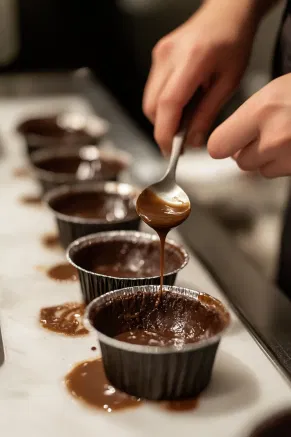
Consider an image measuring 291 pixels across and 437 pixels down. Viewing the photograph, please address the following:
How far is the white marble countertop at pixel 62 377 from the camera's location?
111 cm

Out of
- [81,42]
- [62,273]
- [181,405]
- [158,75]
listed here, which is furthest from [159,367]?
[81,42]

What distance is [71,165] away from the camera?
2268 mm

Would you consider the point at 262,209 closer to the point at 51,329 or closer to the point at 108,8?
the point at 108,8

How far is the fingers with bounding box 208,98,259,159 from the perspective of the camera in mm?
1309

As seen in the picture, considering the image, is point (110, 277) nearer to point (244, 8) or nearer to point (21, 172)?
point (244, 8)

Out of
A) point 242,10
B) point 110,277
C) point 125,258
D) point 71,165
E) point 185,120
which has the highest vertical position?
point 242,10

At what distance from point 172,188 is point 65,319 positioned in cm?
40

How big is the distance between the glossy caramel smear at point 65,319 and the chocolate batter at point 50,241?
1.15 feet

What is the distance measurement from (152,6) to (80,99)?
893 millimetres

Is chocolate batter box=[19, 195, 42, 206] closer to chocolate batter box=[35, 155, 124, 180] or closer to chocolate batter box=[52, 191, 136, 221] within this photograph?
chocolate batter box=[35, 155, 124, 180]

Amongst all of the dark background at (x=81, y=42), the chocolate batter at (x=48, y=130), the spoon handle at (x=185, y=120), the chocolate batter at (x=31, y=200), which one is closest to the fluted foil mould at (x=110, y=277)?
the spoon handle at (x=185, y=120)

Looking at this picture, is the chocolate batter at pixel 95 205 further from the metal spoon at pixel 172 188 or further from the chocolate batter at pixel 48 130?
the chocolate batter at pixel 48 130

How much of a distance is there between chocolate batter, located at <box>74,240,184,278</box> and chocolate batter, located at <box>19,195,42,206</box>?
0.57 meters

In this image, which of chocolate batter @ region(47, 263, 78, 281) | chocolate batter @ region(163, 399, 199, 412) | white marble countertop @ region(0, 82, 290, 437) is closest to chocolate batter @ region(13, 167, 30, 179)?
white marble countertop @ region(0, 82, 290, 437)
